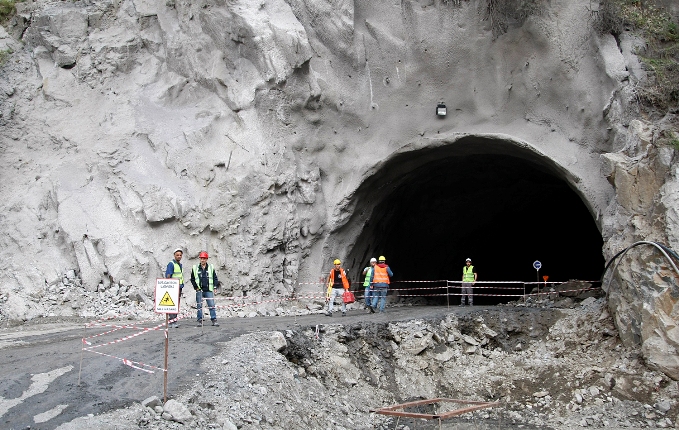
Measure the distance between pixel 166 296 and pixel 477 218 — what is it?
52.4 feet

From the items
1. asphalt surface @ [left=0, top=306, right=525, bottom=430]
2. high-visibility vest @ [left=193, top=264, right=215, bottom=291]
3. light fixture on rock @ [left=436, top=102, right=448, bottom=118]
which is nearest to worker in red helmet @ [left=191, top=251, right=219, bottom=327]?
high-visibility vest @ [left=193, top=264, right=215, bottom=291]

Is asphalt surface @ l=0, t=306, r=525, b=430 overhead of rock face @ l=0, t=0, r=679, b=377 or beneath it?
beneath

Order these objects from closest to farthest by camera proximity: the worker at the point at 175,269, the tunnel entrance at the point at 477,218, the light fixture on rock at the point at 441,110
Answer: the worker at the point at 175,269
the light fixture on rock at the point at 441,110
the tunnel entrance at the point at 477,218

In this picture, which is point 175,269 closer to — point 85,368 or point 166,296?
point 85,368

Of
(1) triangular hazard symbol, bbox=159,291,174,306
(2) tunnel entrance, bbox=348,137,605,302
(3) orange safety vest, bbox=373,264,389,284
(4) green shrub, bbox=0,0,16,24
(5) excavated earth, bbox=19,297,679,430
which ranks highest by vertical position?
(4) green shrub, bbox=0,0,16,24

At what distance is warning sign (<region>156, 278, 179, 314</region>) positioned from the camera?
751 centimetres

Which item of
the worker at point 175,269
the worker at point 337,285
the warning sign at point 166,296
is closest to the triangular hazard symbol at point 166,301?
the warning sign at point 166,296

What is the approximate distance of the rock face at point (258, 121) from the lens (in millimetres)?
14070

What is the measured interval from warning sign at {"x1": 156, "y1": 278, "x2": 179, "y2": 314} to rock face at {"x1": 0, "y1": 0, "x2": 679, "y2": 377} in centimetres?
668

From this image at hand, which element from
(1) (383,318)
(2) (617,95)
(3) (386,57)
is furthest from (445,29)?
(1) (383,318)

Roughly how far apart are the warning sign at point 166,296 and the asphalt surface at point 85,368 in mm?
903

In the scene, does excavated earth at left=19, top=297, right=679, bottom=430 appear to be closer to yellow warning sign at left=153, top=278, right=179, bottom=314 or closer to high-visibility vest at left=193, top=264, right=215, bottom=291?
high-visibility vest at left=193, top=264, right=215, bottom=291

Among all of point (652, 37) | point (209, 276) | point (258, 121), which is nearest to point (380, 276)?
point (209, 276)

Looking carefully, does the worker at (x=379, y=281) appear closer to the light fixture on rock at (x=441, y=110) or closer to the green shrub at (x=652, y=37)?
the light fixture on rock at (x=441, y=110)
